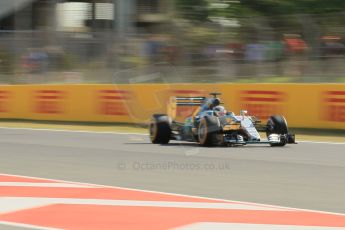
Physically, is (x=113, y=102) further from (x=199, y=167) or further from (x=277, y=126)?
(x=199, y=167)

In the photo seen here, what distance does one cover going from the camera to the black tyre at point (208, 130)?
11.2 m

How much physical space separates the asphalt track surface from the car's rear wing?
21.6 inches

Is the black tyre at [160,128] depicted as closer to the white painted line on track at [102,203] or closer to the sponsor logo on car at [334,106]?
the sponsor logo on car at [334,106]

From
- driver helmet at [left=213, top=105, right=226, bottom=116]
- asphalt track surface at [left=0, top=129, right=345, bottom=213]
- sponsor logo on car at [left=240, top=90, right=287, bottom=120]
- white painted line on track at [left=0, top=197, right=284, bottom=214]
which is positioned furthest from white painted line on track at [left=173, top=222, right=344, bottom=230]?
sponsor logo on car at [left=240, top=90, right=287, bottom=120]

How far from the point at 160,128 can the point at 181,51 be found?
5.70m

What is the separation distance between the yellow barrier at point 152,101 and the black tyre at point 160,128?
29cm

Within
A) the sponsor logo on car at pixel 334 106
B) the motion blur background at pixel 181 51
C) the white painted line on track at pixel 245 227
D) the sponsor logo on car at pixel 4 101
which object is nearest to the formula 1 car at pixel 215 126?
the sponsor logo on car at pixel 334 106

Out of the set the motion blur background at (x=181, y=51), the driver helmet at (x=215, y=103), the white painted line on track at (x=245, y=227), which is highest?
the motion blur background at (x=181, y=51)

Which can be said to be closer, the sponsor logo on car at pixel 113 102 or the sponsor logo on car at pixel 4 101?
the sponsor logo on car at pixel 113 102

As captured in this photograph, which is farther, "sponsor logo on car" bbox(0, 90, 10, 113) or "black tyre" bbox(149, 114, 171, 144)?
"sponsor logo on car" bbox(0, 90, 10, 113)

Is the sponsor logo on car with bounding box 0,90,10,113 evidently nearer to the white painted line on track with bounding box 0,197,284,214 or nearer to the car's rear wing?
the car's rear wing

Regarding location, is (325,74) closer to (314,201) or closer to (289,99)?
(289,99)

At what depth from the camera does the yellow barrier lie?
14.9 meters

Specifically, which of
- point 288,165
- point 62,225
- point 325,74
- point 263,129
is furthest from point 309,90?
point 62,225
